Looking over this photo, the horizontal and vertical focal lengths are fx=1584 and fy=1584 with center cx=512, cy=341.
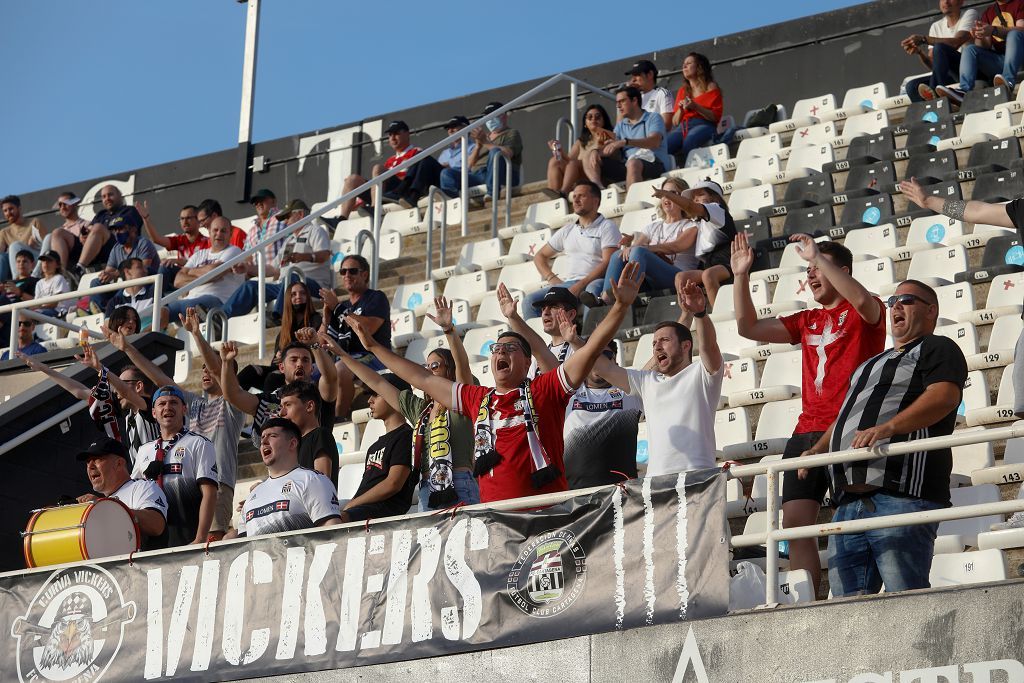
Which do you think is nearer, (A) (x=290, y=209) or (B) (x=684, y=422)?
(B) (x=684, y=422)

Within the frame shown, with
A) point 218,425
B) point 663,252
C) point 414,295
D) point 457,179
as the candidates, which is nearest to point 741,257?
point 663,252

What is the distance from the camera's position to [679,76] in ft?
49.4

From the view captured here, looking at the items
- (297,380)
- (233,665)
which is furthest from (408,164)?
(233,665)

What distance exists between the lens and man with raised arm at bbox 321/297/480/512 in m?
7.79

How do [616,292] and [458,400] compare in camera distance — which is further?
[458,400]

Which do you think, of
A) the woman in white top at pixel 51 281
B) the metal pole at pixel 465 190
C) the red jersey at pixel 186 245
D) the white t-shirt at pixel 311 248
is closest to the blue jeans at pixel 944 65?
the metal pole at pixel 465 190

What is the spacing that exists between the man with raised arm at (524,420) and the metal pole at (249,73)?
38.8 feet

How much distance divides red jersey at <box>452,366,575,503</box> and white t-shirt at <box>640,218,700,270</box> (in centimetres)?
332

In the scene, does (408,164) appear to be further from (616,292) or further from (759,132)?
(616,292)

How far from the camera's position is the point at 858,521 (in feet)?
18.6

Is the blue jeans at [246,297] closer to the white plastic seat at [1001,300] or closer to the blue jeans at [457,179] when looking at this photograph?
the blue jeans at [457,179]

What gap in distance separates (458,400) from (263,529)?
1.11 metres

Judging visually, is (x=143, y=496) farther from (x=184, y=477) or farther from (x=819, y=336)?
(x=819, y=336)

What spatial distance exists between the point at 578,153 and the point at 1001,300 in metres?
5.08
